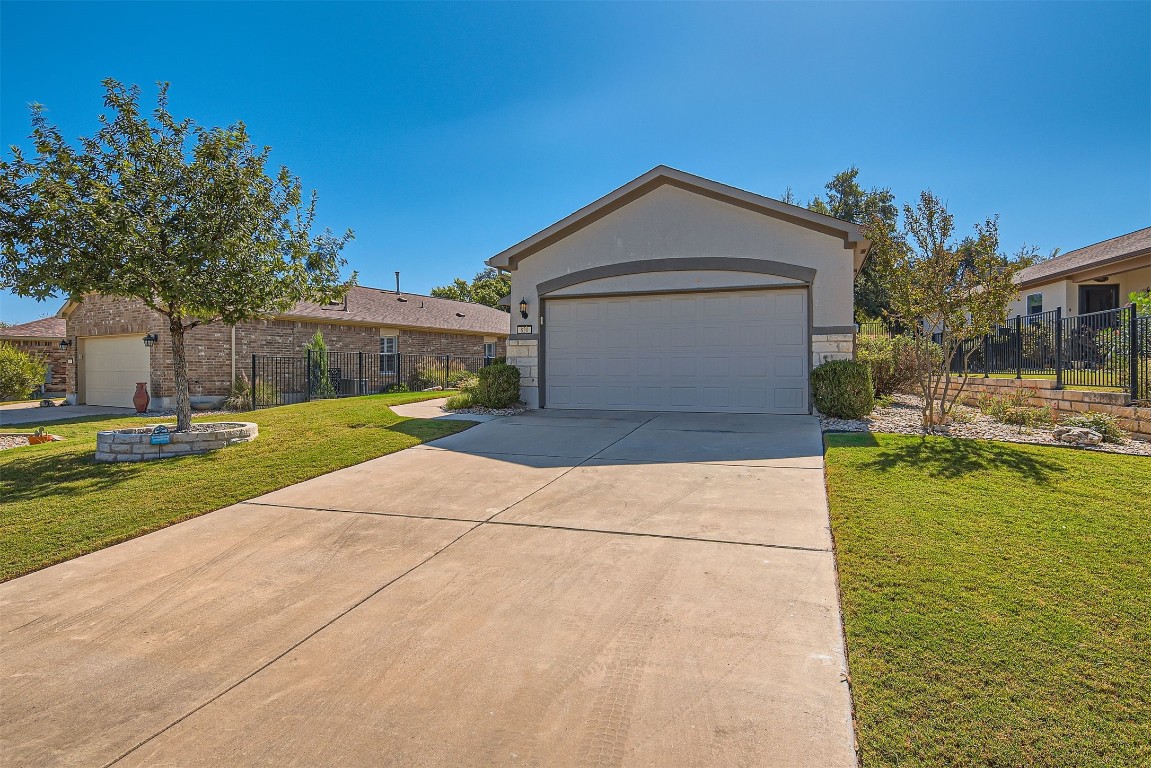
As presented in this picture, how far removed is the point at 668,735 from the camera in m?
2.40

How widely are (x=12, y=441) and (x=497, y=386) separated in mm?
9372

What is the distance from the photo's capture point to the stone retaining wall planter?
320 inches

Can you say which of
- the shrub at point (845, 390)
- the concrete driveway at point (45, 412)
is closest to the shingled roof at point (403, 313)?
the concrete driveway at point (45, 412)

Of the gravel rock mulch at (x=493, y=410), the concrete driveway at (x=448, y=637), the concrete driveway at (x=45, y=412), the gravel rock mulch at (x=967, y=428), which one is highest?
the gravel rock mulch at (x=493, y=410)

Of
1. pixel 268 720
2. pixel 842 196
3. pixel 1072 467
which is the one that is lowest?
pixel 268 720

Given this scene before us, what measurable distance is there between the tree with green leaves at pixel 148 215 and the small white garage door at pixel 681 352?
5.79m

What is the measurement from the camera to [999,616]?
3.18 m

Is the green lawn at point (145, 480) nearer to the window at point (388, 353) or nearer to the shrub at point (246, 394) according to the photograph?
the shrub at point (246, 394)

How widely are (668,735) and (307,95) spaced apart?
14875 mm

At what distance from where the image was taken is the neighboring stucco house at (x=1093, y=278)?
15.5m

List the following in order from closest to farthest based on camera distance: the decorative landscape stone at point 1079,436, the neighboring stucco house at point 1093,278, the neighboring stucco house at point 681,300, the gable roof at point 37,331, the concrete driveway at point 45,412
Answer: the decorative landscape stone at point 1079,436 → the neighboring stucco house at point 681,300 → the neighboring stucco house at point 1093,278 → the concrete driveway at point 45,412 → the gable roof at point 37,331

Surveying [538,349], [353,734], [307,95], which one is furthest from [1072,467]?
[307,95]

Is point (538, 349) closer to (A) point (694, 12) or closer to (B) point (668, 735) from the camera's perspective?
(A) point (694, 12)

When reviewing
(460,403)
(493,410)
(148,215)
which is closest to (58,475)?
(148,215)
